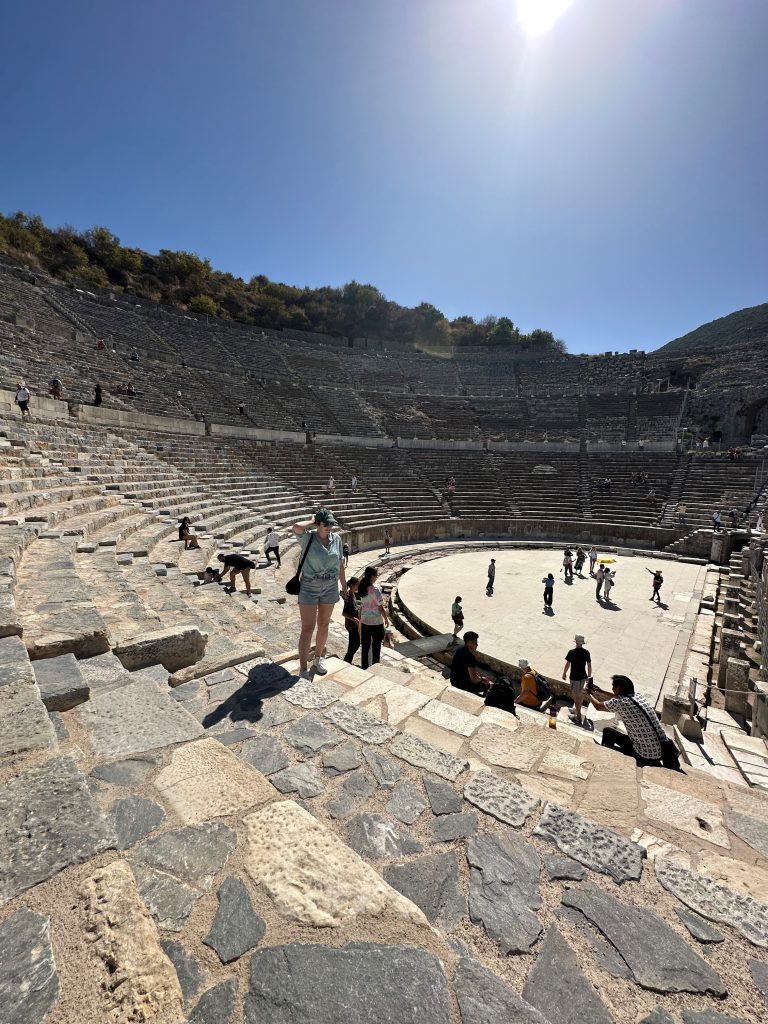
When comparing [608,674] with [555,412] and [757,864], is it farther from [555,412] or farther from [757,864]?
[555,412]

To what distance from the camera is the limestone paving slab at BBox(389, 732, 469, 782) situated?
2551mm

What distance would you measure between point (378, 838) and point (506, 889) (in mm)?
593

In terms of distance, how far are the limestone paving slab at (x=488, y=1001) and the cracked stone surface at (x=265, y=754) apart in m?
1.37

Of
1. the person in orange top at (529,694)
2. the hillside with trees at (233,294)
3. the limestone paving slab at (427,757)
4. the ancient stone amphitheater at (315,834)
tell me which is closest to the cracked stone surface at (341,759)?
the ancient stone amphitheater at (315,834)

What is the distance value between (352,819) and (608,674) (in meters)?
7.38

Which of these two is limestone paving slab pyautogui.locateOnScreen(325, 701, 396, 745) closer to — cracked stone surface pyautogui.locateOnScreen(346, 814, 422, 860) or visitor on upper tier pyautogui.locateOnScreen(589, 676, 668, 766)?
cracked stone surface pyautogui.locateOnScreen(346, 814, 422, 860)

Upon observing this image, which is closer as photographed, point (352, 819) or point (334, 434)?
point (352, 819)

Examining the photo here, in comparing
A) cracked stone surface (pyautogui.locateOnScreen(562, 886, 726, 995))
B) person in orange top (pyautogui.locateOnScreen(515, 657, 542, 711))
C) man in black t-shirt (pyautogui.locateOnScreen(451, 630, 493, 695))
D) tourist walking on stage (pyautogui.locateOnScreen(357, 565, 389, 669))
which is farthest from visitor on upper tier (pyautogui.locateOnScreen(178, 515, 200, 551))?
cracked stone surface (pyautogui.locateOnScreen(562, 886, 726, 995))

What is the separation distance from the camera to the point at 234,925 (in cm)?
141

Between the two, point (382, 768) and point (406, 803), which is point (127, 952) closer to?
point (406, 803)

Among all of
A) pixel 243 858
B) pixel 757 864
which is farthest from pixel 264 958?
pixel 757 864

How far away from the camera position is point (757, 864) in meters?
2.22

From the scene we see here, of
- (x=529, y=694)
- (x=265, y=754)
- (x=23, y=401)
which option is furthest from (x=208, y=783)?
(x=23, y=401)

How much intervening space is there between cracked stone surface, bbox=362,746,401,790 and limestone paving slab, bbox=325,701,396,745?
128mm
